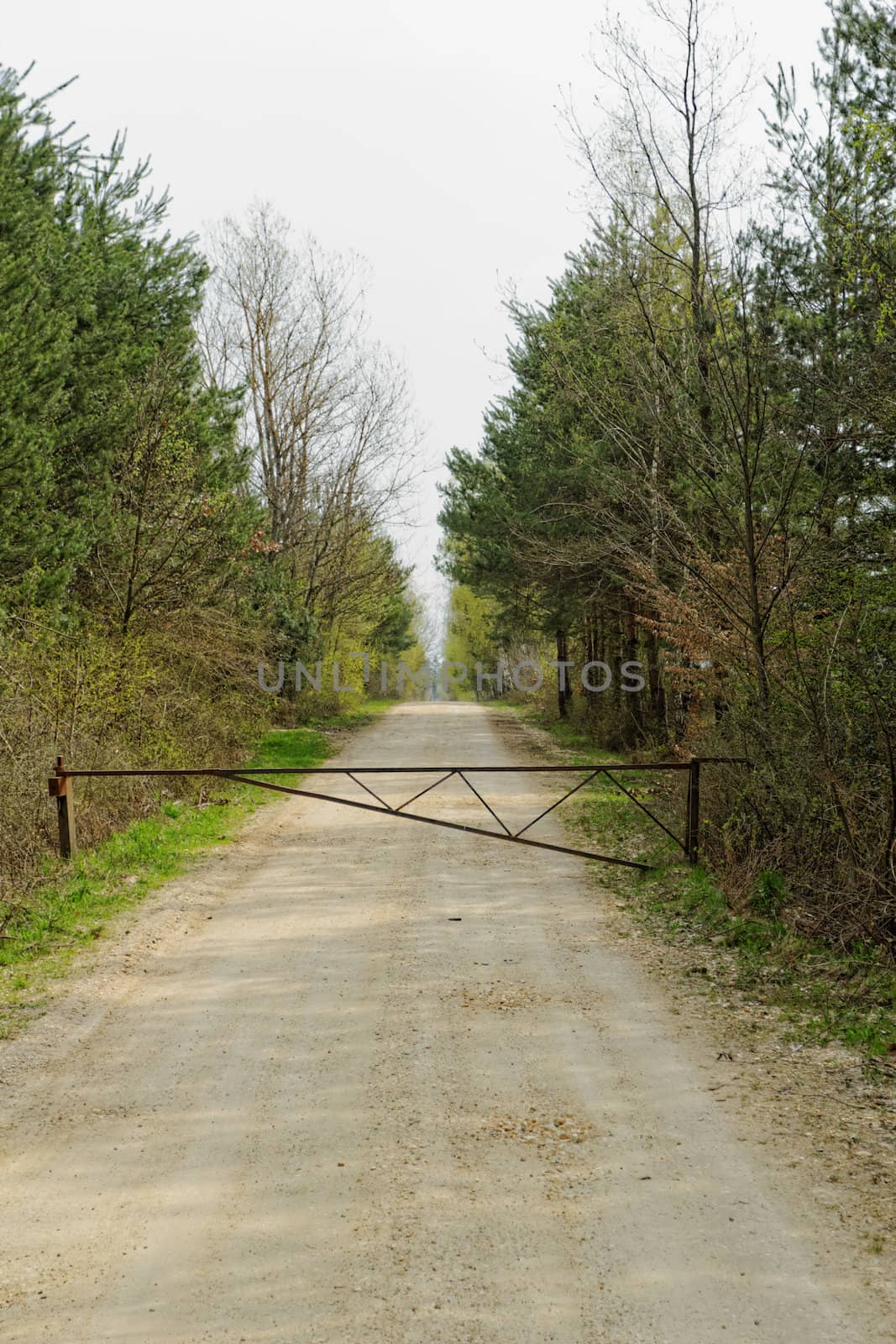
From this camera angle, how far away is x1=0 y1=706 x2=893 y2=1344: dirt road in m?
3.89

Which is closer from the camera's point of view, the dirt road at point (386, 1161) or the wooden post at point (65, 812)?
the dirt road at point (386, 1161)

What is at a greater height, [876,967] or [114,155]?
[114,155]

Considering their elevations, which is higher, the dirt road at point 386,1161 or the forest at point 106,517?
the forest at point 106,517

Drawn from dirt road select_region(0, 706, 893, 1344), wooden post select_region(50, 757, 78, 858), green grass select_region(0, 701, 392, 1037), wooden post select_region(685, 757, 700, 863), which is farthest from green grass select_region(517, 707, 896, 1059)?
wooden post select_region(50, 757, 78, 858)

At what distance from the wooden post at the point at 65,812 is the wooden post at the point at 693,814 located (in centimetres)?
624

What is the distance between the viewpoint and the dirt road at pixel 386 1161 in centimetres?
389

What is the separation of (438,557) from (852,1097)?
43.4 metres

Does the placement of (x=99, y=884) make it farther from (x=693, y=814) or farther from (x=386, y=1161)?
(x=386, y=1161)

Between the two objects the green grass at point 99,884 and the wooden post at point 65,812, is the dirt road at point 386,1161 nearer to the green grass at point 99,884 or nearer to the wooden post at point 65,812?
the green grass at point 99,884

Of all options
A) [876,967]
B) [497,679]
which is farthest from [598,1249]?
[497,679]

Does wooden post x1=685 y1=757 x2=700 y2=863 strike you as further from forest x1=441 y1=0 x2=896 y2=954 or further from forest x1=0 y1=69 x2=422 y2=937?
forest x1=0 y1=69 x2=422 y2=937

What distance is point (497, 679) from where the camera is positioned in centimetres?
6134

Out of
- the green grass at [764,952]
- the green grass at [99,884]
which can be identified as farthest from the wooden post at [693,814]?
the green grass at [99,884]

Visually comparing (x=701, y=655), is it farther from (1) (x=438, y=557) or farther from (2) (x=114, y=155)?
(1) (x=438, y=557)
